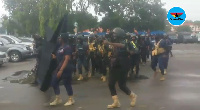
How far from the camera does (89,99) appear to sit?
25.9ft

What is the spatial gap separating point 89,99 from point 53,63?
125 centimetres

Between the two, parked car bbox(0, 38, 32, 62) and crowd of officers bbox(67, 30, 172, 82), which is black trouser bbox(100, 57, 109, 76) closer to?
crowd of officers bbox(67, 30, 172, 82)

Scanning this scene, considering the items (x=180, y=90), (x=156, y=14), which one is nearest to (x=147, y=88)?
(x=180, y=90)

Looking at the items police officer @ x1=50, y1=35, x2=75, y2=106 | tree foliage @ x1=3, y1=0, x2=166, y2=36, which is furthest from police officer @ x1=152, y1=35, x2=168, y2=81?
tree foliage @ x1=3, y1=0, x2=166, y2=36

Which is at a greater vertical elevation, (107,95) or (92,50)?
(92,50)

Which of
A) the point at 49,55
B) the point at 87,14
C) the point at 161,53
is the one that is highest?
the point at 87,14

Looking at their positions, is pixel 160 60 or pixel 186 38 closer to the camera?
pixel 160 60

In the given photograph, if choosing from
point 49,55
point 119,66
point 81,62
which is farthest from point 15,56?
point 119,66

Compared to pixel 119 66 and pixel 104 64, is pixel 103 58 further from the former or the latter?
pixel 119 66

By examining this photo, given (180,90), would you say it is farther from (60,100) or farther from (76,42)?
(76,42)

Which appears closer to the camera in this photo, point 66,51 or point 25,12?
point 66,51

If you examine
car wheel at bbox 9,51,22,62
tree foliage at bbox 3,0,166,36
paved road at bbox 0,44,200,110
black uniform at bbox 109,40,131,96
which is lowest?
paved road at bbox 0,44,200,110

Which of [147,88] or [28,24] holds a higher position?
[28,24]

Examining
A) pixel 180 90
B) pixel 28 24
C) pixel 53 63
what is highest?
pixel 28 24
